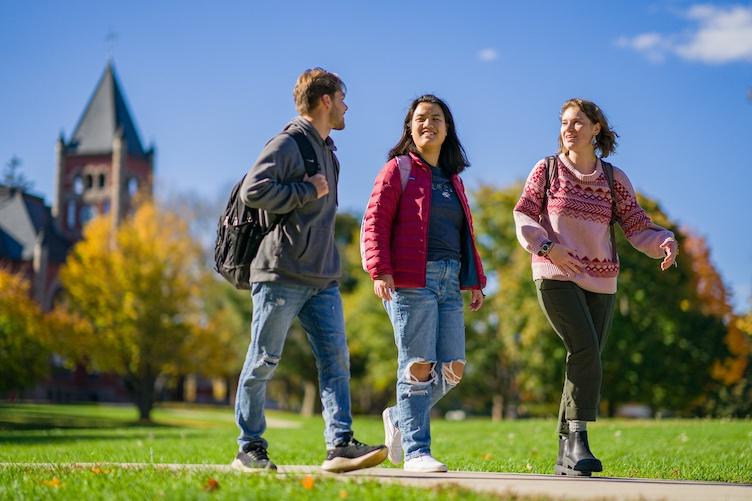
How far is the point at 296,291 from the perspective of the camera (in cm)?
557

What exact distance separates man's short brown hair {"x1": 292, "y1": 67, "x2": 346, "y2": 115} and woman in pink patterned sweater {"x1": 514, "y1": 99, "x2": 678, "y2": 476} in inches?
58.3

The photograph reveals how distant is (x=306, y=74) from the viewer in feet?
19.4

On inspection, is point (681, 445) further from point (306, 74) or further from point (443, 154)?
point (306, 74)

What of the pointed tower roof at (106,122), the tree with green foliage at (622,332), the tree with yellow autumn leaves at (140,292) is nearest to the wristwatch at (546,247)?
the tree with yellow autumn leaves at (140,292)

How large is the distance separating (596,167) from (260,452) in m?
2.98

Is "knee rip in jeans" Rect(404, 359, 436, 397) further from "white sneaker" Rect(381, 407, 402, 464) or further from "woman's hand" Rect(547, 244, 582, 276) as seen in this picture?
"woman's hand" Rect(547, 244, 582, 276)

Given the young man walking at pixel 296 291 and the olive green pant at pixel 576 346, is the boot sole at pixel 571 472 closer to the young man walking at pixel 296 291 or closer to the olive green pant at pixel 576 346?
the olive green pant at pixel 576 346

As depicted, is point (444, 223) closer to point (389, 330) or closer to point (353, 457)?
point (353, 457)

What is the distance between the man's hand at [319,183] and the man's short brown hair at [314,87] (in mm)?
558

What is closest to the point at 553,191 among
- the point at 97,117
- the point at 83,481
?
the point at 83,481

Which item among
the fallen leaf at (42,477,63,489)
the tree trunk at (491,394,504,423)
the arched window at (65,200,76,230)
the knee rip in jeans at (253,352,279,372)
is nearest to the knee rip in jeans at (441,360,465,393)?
the knee rip in jeans at (253,352,279,372)

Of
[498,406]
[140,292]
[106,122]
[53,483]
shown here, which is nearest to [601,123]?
[53,483]

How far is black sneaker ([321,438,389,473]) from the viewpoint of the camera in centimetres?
542

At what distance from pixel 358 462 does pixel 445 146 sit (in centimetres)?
229
